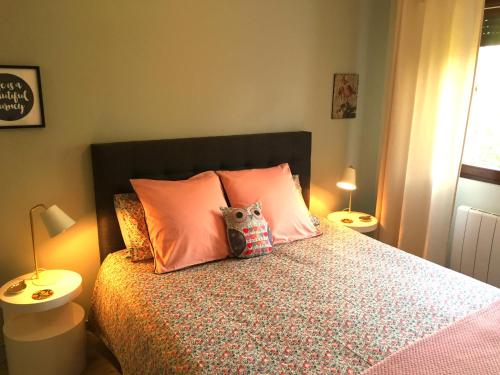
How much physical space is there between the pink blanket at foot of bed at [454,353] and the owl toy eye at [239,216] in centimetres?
107

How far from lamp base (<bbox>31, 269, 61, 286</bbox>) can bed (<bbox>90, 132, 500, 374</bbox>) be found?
0.23m

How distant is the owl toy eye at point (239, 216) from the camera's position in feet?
7.48

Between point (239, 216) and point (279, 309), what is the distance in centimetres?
66

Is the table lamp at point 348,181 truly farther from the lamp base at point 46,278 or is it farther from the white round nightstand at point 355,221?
the lamp base at point 46,278

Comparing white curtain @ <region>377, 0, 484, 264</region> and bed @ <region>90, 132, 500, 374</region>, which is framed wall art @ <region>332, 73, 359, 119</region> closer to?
white curtain @ <region>377, 0, 484, 264</region>

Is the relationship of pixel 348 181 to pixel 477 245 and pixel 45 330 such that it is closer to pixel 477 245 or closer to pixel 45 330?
pixel 477 245

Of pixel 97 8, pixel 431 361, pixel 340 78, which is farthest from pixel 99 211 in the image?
pixel 340 78

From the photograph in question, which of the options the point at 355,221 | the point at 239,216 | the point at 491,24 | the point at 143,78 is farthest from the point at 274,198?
the point at 491,24

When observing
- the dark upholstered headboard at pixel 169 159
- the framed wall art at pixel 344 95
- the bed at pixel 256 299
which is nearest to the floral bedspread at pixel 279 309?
the bed at pixel 256 299

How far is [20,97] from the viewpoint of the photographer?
206 centimetres

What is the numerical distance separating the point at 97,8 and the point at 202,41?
630 millimetres

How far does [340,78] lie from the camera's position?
3205mm

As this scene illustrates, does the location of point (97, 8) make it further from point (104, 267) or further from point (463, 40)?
point (463, 40)

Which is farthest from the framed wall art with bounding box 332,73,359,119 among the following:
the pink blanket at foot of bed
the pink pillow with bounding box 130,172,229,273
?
the pink blanket at foot of bed
